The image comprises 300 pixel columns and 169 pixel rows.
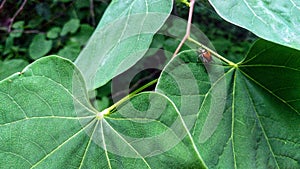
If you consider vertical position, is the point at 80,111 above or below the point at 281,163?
above

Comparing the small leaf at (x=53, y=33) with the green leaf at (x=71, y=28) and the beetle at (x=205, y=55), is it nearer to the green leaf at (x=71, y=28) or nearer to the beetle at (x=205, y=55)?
the green leaf at (x=71, y=28)

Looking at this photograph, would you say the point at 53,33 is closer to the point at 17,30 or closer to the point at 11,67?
the point at 17,30

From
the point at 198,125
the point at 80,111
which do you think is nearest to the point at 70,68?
the point at 80,111

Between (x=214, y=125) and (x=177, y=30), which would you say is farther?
(x=177, y=30)

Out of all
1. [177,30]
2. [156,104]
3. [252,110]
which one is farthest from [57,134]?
[177,30]

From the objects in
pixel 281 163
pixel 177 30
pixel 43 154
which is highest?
pixel 177 30

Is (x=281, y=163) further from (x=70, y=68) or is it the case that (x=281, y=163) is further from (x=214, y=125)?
(x=70, y=68)

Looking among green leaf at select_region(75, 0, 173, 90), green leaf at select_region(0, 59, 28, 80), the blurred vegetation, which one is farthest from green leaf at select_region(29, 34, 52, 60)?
green leaf at select_region(75, 0, 173, 90)
